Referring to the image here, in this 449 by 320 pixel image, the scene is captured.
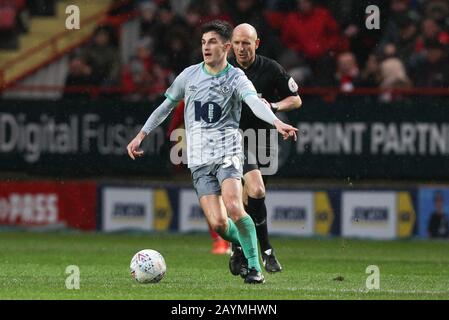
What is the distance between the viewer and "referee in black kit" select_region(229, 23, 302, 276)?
1229 cm

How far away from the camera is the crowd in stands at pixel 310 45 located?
18672mm

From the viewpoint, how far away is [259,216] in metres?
12.5

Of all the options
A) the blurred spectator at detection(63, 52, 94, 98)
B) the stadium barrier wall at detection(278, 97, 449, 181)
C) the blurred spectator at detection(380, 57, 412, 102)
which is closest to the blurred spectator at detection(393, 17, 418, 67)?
the blurred spectator at detection(380, 57, 412, 102)

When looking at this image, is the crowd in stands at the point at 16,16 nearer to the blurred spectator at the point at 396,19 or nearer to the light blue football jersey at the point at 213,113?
the blurred spectator at the point at 396,19

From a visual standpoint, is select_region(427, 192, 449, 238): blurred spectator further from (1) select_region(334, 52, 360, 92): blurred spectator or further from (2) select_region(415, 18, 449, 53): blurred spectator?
(2) select_region(415, 18, 449, 53): blurred spectator

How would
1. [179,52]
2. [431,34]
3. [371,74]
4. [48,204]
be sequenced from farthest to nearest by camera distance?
[179,52] → [48,204] → [431,34] → [371,74]

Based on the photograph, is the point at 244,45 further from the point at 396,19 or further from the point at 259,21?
the point at 396,19

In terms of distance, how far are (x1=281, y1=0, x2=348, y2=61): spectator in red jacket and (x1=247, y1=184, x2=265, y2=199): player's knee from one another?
23.3 ft

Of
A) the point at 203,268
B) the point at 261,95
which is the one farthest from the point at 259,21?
the point at 203,268

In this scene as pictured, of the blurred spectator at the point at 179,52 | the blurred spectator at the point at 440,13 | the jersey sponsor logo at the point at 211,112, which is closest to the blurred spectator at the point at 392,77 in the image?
the blurred spectator at the point at 440,13

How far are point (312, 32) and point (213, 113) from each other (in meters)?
8.68
